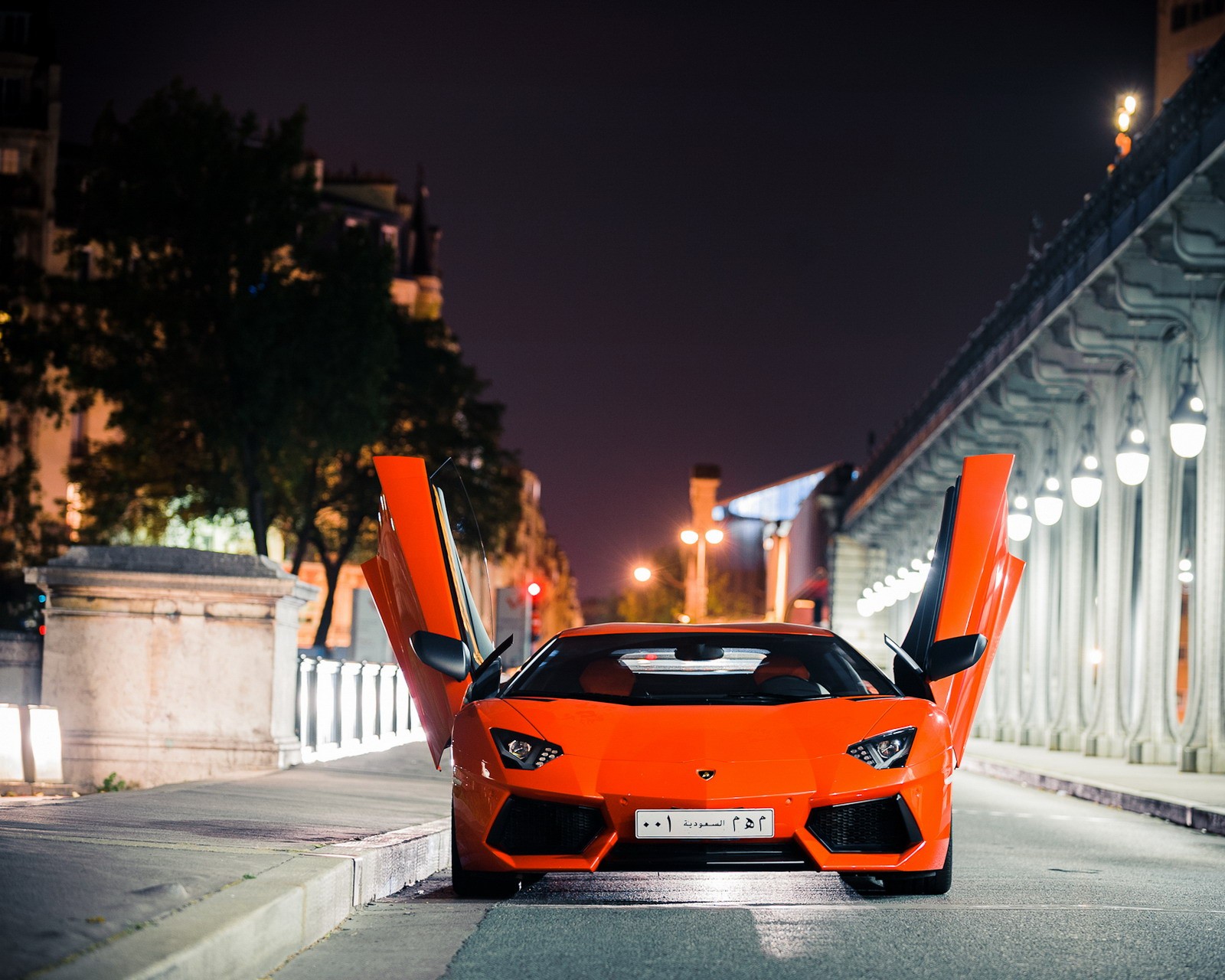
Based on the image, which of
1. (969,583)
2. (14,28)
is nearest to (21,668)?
(969,583)

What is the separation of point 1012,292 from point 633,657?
68.0ft

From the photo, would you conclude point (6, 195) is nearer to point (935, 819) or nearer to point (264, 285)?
point (264, 285)

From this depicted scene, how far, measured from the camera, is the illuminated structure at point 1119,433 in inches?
730

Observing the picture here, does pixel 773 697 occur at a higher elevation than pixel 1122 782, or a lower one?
higher

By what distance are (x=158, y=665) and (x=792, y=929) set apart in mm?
9307

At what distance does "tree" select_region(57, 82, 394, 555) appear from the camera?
3931cm

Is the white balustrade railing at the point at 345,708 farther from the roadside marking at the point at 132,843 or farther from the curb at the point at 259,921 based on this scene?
the roadside marking at the point at 132,843

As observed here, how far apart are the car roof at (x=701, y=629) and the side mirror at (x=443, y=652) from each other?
53 centimetres

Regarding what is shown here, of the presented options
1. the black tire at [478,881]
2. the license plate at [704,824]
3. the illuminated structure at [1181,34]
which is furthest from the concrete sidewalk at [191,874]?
the illuminated structure at [1181,34]

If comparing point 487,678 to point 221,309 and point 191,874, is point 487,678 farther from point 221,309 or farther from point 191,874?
point 221,309

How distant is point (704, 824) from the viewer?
6340mm

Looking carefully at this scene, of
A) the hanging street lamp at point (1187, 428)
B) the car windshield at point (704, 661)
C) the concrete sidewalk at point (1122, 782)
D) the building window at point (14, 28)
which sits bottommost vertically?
the concrete sidewalk at point (1122, 782)

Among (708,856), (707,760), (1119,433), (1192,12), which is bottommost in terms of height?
(708,856)

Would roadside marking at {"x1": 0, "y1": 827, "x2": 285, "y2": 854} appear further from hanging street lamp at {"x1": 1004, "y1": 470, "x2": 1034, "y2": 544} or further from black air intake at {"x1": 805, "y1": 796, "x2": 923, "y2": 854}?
hanging street lamp at {"x1": 1004, "y1": 470, "x2": 1034, "y2": 544}
